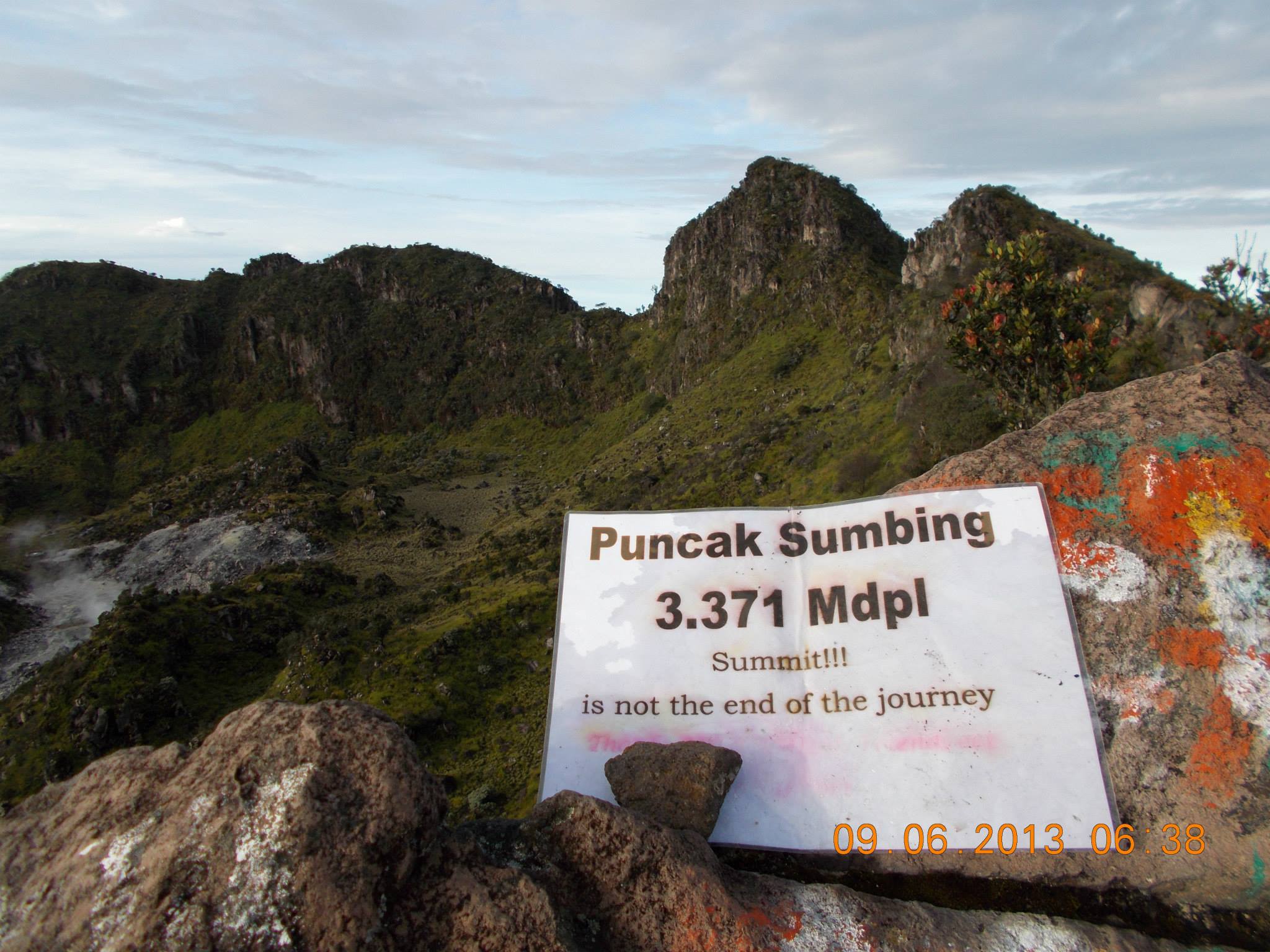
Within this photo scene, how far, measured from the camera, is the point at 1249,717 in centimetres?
360

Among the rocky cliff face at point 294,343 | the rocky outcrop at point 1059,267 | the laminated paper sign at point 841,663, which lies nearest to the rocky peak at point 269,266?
the rocky cliff face at point 294,343

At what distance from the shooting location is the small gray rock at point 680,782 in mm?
3588

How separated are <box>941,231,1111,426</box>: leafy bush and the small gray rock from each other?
10.9 m

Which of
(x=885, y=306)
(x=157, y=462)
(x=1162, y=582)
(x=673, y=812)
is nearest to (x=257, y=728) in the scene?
(x=673, y=812)

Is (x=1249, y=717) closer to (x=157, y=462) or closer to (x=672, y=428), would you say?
(x=672, y=428)

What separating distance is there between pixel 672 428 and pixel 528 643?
26.4 metres

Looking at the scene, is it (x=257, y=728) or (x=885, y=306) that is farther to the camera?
(x=885, y=306)

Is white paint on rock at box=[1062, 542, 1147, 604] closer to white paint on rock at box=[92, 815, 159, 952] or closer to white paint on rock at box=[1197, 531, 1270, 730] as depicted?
white paint on rock at box=[1197, 531, 1270, 730]

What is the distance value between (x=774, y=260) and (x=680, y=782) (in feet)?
169

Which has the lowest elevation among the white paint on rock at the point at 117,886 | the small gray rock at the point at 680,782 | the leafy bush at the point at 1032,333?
the small gray rock at the point at 680,782

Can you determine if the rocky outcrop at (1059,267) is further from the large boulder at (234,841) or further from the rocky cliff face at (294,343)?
the rocky cliff face at (294,343)

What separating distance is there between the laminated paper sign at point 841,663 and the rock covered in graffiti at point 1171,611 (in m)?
0.17

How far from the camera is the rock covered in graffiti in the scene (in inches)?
136
